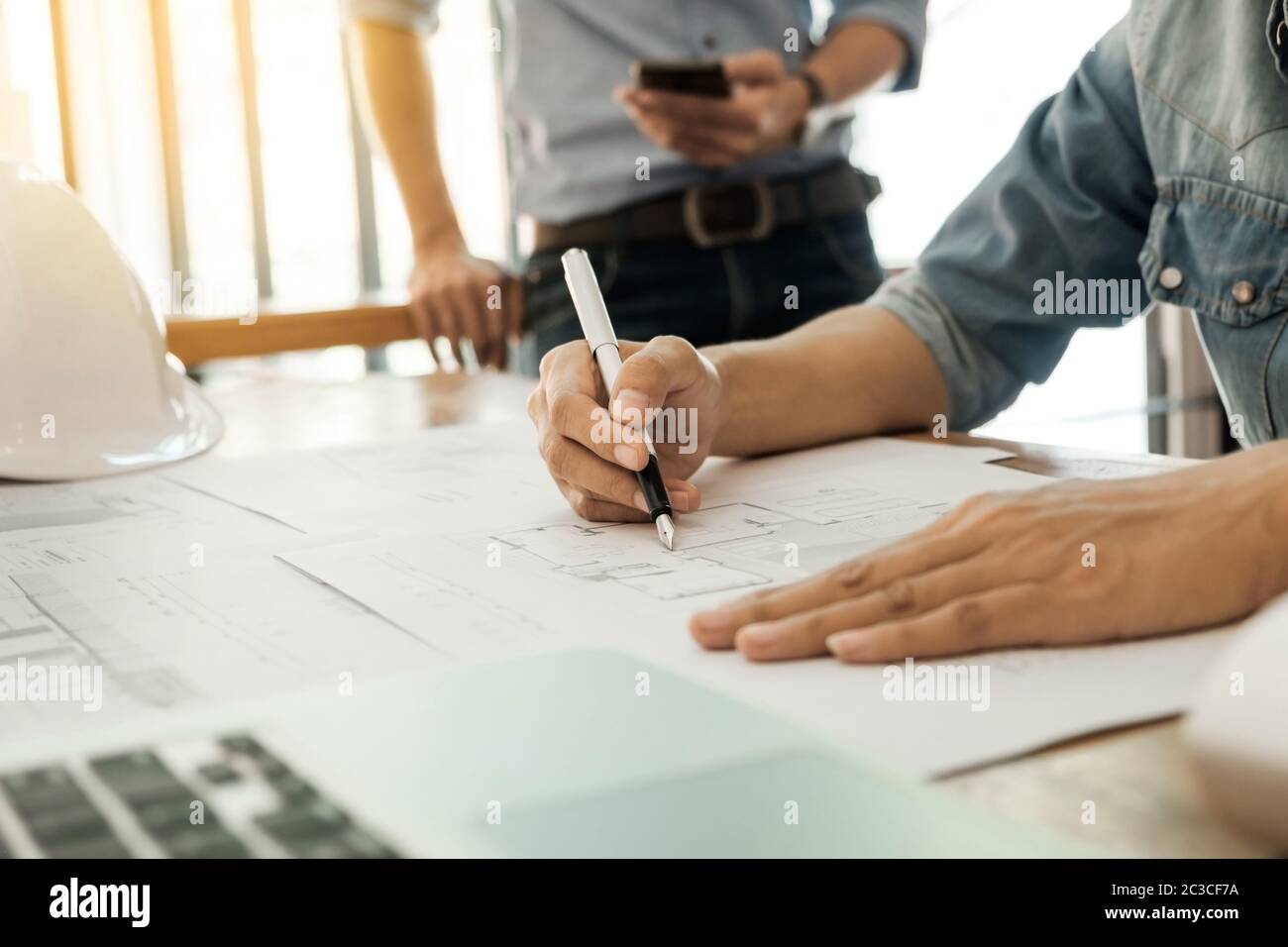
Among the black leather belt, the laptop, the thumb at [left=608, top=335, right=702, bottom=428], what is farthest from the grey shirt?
the laptop

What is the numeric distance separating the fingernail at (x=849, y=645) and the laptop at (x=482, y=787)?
0.07 metres

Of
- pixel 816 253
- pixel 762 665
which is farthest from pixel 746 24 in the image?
pixel 762 665

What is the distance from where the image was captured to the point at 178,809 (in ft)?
1.37

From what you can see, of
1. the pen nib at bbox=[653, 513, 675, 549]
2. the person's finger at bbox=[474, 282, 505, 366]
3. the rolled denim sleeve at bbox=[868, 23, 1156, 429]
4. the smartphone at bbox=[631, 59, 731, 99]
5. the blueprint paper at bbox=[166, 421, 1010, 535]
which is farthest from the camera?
the person's finger at bbox=[474, 282, 505, 366]

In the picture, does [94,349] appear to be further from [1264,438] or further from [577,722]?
[1264,438]

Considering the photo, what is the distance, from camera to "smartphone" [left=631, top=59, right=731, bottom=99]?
144cm

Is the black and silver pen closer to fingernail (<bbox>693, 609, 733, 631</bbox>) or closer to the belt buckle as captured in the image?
fingernail (<bbox>693, 609, 733, 631</bbox>)

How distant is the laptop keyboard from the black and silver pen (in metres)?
0.38

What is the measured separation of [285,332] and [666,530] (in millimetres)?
1226

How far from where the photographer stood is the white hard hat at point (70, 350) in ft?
3.70

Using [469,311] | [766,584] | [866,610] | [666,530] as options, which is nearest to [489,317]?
[469,311]

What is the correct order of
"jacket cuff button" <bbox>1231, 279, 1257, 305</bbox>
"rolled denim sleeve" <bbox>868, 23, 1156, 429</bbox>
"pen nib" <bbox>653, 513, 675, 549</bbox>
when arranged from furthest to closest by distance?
1. "rolled denim sleeve" <bbox>868, 23, 1156, 429</bbox>
2. "jacket cuff button" <bbox>1231, 279, 1257, 305</bbox>
3. "pen nib" <bbox>653, 513, 675, 549</bbox>

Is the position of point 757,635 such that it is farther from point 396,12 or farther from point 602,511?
point 396,12
